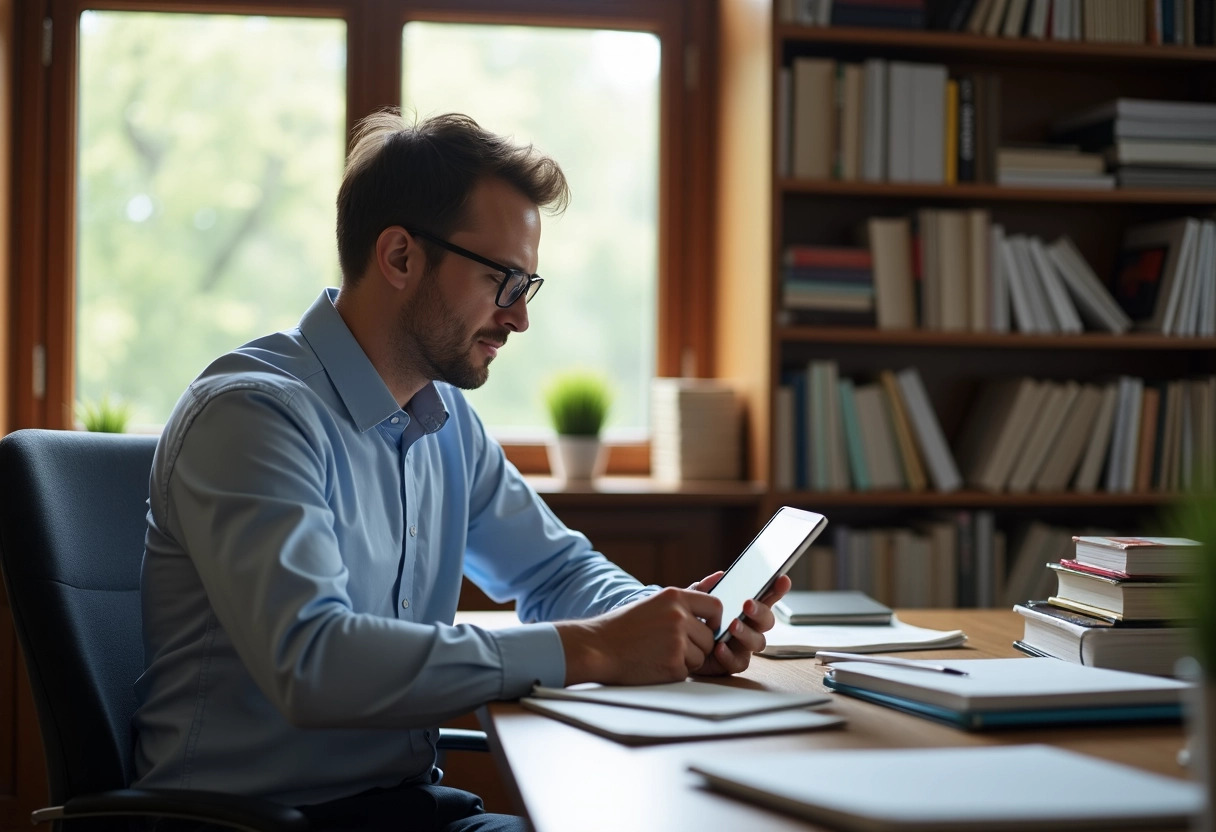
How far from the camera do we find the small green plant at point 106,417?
2639mm

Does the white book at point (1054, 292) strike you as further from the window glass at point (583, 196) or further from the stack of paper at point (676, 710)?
the stack of paper at point (676, 710)

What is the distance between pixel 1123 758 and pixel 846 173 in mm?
1994

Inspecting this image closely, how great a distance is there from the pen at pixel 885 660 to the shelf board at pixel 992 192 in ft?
4.98

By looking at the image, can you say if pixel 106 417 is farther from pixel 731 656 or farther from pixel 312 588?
pixel 731 656

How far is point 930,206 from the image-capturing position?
295cm

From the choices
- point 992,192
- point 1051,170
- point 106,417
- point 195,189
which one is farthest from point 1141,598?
point 195,189

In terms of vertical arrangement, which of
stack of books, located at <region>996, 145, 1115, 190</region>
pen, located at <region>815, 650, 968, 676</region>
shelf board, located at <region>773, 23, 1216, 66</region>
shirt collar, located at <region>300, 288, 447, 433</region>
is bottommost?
pen, located at <region>815, 650, 968, 676</region>

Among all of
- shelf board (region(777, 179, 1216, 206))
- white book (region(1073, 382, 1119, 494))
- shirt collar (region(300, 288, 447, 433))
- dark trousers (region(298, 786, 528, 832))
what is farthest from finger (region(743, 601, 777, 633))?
white book (region(1073, 382, 1119, 494))

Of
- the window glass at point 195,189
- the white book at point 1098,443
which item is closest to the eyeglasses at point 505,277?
the window glass at point 195,189

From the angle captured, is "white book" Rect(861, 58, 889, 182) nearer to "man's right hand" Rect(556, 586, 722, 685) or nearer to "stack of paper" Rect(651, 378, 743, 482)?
"stack of paper" Rect(651, 378, 743, 482)

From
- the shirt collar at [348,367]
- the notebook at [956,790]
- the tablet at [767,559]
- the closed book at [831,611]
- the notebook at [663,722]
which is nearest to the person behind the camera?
the notebook at [956,790]

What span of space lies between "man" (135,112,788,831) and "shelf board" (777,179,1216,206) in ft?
4.11

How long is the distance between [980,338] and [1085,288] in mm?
334

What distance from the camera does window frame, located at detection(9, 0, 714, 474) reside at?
283 cm
